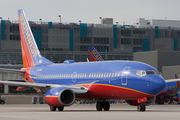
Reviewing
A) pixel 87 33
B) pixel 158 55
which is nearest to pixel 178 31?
pixel 87 33

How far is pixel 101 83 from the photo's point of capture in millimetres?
36094

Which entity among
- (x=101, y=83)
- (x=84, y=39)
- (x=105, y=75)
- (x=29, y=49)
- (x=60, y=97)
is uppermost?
(x=84, y=39)

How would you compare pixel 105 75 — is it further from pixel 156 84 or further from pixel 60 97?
pixel 156 84

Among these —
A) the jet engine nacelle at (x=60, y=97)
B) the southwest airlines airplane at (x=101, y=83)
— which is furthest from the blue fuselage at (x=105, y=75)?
the jet engine nacelle at (x=60, y=97)

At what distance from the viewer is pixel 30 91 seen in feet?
368

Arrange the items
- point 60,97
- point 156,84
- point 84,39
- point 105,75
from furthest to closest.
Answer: point 84,39 → point 105,75 → point 60,97 → point 156,84

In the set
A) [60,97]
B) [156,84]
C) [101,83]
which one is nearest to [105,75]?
[101,83]

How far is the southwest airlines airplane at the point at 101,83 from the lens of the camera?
3312 centimetres

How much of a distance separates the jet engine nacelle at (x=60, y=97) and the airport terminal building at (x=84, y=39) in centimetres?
9341

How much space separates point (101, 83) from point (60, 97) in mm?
4154

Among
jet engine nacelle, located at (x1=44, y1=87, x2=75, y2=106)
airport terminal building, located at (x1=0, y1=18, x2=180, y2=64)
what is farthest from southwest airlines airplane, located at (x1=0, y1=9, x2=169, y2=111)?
airport terminal building, located at (x1=0, y1=18, x2=180, y2=64)

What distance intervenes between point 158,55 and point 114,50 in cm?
5210

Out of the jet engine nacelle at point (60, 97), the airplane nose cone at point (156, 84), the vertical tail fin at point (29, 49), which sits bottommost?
the jet engine nacelle at point (60, 97)

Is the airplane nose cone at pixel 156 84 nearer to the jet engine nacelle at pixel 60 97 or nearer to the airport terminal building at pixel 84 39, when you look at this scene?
the jet engine nacelle at pixel 60 97
